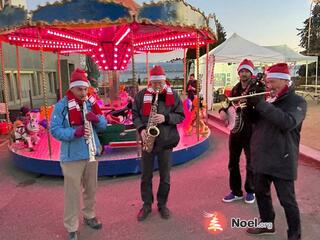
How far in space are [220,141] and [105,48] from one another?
4445mm

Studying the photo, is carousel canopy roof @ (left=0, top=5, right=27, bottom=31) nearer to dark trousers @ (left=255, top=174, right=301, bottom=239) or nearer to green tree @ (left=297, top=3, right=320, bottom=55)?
dark trousers @ (left=255, top=174, right=301, bottom=239)

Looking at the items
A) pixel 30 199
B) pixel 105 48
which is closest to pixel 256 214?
pixel 30 199

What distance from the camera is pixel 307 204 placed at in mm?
4094

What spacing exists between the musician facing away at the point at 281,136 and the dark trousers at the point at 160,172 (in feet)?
3.47

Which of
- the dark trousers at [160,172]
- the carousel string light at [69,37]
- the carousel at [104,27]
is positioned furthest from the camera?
the carousel string light at [69,37]

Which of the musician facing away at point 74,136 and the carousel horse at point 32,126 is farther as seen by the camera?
the carousel horse at point 32,126

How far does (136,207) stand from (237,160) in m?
1.45

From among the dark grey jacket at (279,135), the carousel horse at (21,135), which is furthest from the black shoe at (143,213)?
the carousel horse at (21,135)

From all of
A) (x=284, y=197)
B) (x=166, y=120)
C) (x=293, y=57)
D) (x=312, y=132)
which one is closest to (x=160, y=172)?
(x=166, y=120)

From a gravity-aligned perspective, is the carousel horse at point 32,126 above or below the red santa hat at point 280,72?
below

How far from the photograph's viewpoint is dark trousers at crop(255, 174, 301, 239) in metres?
2.95

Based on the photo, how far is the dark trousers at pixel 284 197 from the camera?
2.95m

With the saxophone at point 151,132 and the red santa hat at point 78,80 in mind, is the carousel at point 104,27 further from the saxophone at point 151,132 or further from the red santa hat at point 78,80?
the red santa hat at point 78,80

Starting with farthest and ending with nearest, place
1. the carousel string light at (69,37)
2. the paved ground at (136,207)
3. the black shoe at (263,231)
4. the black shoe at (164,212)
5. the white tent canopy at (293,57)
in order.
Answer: the white tent canopy at (293,57) → the carousel string light at (69,37) → the black shoe at (164,212) → the paved ground at (136,207) → the black shoe at (263,231)
